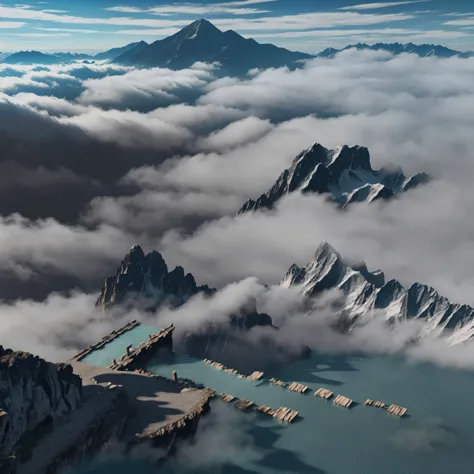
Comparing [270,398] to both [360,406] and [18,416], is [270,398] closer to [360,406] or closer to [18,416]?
[360,406]

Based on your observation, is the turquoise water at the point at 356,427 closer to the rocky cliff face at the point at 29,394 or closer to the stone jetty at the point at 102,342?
the rocky cliff face at the point at 29,394

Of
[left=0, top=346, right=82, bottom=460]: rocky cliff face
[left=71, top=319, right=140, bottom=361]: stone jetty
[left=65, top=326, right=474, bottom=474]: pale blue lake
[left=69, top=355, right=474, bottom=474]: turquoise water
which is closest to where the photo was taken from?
[left=0, top=346, right=82, bottom=460]: rocky cliff face

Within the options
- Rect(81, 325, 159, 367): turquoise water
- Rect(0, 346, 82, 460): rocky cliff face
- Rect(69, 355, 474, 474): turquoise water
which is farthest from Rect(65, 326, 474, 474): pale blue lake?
Rect(0, 346, 82, 460): rocky cliff face

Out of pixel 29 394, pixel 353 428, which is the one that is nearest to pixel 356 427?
pixel 353 428

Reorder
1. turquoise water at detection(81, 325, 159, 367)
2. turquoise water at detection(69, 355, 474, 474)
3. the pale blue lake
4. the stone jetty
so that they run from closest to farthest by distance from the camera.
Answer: the pale blue lake < turquoise water at detection(69, 355, 474, 474) < turquoise water at detection(81, 325, 159, 367) < the stone jetty

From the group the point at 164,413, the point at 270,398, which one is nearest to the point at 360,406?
the point at 270,398

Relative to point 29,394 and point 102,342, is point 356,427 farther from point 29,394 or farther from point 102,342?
point 102,342

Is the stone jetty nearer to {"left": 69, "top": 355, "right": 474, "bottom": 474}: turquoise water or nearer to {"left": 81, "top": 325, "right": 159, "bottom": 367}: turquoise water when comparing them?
Answer: {"left": 81, "top": 325, "right": 159, "bottom": 367}: turquoise water
